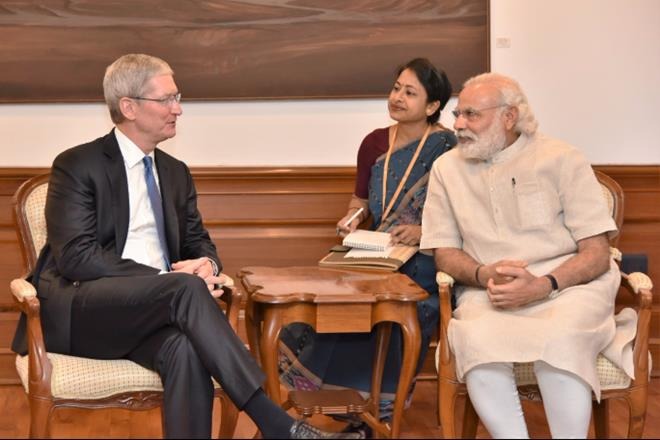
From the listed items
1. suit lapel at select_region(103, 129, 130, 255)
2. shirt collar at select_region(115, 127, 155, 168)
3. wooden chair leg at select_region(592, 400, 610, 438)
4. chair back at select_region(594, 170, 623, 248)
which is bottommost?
wooden chair leg at select_region(592, 400, 610, 438)

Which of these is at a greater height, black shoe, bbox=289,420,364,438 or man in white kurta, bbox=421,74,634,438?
man in white kurta, bbox=421,74,634,438

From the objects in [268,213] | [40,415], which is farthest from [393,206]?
[40,415]

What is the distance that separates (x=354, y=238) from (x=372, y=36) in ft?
4.10

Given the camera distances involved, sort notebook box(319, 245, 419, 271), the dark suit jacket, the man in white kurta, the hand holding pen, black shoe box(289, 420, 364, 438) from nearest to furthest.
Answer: black shoe box(289, 420, 364, 438), the man in white kurta, the dark suit jacket, notebook box(319, 245, 419, 271), the hand holding pen

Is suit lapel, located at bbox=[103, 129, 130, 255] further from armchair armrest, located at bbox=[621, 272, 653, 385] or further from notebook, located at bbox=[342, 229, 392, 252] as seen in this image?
armchair armrest, located at bbox=[621, 272, 653, 385]

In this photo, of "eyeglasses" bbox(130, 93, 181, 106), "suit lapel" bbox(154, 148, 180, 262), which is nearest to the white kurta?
"suit lapel" bbox(154, 148, 180, 262)

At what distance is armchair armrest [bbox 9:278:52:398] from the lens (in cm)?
371

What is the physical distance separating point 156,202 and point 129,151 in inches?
8.6

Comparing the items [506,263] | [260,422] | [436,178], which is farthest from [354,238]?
[260,422]

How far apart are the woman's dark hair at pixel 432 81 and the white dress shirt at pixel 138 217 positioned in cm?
137

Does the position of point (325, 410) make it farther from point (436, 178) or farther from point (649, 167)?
point (649, 167)

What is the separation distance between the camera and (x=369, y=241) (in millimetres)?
4473

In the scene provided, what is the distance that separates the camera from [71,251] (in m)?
3.85

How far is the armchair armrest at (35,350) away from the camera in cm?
371
